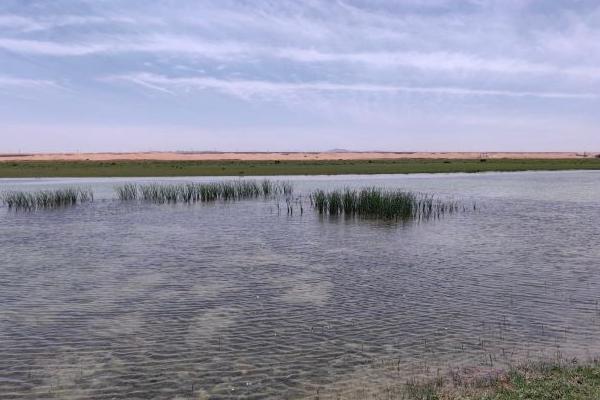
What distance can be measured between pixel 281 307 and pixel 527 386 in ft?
18.4

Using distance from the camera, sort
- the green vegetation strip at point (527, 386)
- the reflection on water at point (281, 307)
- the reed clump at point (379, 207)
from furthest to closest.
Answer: the reed clump at point (379, 207), the reflection on water at point (281, 307), the green vegetation strip at point (527, 386)

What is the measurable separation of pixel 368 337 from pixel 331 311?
1.76 metres

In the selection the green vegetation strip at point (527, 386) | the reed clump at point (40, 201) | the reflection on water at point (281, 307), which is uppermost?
the reed clump at point (40, 201)

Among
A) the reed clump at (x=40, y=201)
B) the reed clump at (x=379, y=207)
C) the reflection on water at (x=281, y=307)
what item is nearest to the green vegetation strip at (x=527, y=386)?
the reflection on water at (x=281, y=307)

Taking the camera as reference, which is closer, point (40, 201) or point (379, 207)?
point (379, 207)

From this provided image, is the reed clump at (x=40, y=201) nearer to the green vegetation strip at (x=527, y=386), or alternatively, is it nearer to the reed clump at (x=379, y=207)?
the reed clump at (x=379, y=207)

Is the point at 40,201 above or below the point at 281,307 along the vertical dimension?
above

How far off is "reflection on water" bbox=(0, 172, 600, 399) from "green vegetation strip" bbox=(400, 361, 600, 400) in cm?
60

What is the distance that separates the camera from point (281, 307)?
1162cm

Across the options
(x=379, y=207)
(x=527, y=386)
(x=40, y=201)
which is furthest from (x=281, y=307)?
(x=40, y=201)

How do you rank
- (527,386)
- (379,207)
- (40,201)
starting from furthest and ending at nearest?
(40,201), (379,207), (527,386)

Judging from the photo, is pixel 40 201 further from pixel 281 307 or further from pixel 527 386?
pixel 527 386

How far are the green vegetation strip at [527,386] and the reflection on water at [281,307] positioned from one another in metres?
0.60

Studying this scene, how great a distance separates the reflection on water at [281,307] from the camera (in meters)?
8.11
